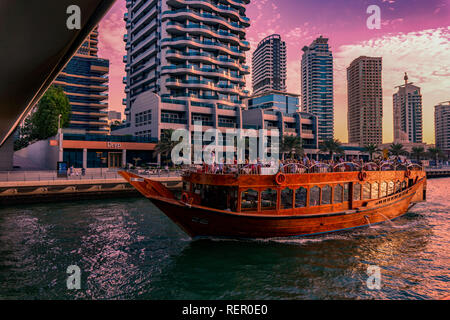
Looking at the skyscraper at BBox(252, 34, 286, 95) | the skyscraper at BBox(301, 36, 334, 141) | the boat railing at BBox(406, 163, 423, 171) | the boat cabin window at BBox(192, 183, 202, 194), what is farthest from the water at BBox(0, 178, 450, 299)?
the skyscraper at BBox(252, 34, 286, 95)

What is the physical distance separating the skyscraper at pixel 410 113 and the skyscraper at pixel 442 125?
9877 millimetres

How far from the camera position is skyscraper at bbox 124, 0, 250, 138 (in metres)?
60.4

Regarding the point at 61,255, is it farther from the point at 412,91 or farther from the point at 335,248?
the point at 412,91

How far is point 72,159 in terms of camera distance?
4534cm

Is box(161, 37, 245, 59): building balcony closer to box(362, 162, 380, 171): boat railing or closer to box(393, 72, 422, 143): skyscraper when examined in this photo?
box(362, 162, 380, 171): boat railing

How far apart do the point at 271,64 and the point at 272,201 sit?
175 m

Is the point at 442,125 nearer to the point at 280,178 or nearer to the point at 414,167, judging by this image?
the point at 414,167

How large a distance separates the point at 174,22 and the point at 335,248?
2665 inches

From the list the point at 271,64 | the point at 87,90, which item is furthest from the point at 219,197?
the point at 271,64

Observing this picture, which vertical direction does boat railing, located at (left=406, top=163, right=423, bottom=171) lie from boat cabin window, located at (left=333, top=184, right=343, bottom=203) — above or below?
above

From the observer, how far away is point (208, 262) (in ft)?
38.3

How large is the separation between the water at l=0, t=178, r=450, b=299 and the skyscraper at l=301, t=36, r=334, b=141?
148m

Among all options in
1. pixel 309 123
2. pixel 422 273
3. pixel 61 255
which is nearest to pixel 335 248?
pixel 422 273

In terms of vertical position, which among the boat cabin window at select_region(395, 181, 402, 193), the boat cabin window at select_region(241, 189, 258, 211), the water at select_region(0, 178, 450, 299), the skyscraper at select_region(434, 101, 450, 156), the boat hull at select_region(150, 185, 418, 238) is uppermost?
the skyscraper at select_region(434, 101, 450, 156)
